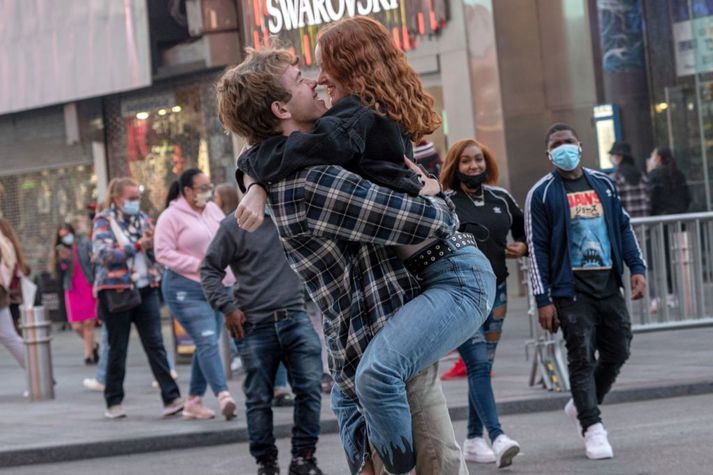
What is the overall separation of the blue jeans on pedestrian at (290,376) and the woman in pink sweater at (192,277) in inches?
83.9

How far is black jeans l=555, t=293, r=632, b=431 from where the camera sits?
7395 mm

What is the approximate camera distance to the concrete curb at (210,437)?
9172 mm

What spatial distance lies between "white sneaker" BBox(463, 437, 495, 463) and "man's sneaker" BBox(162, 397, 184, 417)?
3236mm

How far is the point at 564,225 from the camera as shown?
7516 mm

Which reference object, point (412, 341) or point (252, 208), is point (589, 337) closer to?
point (412, 341)

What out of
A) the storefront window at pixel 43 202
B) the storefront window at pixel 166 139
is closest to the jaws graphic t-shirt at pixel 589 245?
the storefront window at pixel 166 139

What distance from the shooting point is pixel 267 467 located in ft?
24.5

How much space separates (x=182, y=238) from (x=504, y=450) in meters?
3.82

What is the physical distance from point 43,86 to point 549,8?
9.46 meters

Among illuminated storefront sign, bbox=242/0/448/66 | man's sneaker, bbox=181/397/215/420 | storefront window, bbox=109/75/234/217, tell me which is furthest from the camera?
storefront window, bbox=109/75/234/217

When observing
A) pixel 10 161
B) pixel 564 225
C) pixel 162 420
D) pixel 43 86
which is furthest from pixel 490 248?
pixel 10 161

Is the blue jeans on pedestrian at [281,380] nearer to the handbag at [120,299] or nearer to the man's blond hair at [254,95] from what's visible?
the handbag at [120,299]

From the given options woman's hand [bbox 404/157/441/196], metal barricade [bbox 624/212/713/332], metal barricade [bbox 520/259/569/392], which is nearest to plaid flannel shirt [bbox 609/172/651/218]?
metal barricade [bbox 624/212/713/332]

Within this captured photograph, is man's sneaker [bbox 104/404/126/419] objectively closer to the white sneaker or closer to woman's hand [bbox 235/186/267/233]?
the white sneaker
